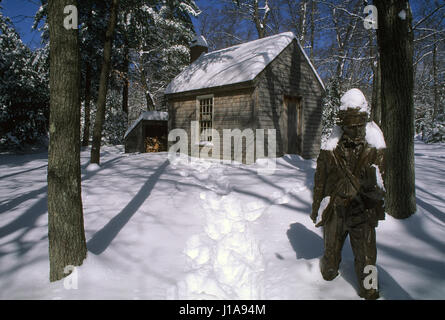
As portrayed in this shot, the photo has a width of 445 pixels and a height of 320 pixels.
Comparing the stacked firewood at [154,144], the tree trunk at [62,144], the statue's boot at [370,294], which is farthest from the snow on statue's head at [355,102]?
the stacked firewood at [154,144]

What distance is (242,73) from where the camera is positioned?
10.8m

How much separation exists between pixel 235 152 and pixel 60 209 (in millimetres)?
8576

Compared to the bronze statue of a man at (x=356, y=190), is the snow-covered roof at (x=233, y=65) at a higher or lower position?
higher

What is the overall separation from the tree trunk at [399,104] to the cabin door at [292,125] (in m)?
7.06

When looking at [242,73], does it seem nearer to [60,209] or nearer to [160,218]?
[160,218]

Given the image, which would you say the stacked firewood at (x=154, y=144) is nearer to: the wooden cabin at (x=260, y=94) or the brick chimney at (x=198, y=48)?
the wooden cabin at (x=260, y=94)

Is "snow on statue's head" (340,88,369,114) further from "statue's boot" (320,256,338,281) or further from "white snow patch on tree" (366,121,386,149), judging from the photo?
"statue's boot" (320,256,338,281)

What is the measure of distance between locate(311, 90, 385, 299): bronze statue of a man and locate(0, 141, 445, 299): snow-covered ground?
1.66ft

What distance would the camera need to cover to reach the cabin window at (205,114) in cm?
1231

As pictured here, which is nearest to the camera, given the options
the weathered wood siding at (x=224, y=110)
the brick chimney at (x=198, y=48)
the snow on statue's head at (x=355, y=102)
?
the snow on statue's head at (x=355, y=102)

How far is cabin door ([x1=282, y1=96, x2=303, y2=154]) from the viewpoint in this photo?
11.6m

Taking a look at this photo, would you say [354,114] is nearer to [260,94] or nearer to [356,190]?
[356,190]

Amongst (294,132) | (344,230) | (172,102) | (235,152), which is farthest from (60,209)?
(172,102)

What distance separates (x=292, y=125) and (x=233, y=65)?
3.80 metres
